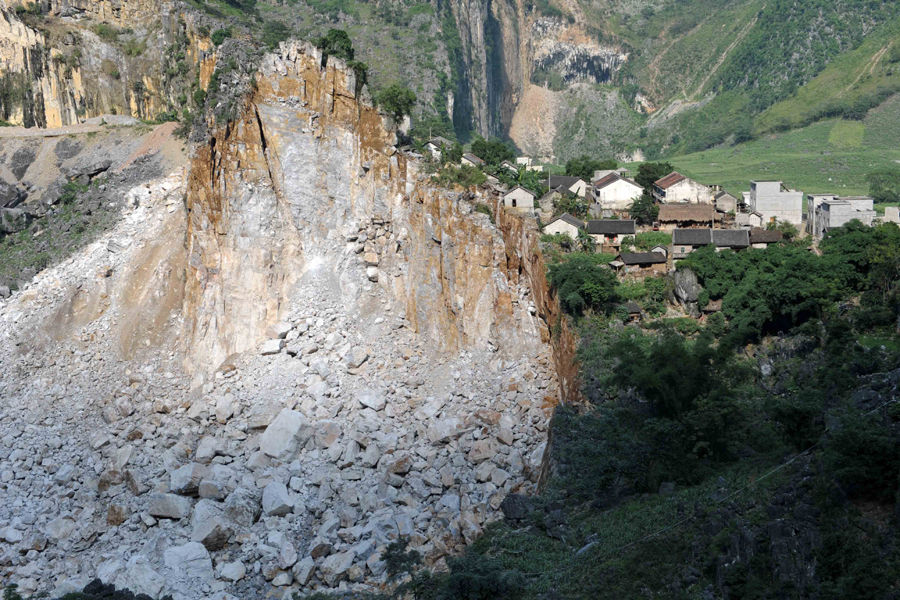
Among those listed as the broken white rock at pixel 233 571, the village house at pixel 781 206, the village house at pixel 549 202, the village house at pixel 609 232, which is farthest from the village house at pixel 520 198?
the broken white rock at pixel 233 571

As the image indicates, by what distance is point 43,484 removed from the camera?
30.8 meters

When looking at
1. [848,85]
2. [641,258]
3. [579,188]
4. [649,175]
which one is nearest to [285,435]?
[641,258]

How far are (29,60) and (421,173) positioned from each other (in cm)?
2689

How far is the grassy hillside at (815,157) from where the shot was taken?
217 ft

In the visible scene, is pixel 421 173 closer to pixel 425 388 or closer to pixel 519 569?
pixel 425 388

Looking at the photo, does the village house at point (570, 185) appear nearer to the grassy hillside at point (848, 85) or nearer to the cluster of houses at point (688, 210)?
the cluster of houses at point (688, 210)

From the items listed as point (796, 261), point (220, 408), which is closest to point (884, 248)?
point (796, 261)

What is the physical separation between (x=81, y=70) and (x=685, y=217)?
3229cm

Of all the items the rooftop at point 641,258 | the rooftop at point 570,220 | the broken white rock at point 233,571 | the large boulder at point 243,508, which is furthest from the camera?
the rooftop at point 570,220

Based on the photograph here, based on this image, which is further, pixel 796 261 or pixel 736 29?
pixel 736 29

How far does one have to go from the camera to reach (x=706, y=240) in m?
38.2

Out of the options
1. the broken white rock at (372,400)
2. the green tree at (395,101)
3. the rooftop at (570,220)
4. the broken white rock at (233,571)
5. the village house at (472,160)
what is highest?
the green tree at (395,101)

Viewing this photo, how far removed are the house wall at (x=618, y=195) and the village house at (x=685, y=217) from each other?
2.48 metres

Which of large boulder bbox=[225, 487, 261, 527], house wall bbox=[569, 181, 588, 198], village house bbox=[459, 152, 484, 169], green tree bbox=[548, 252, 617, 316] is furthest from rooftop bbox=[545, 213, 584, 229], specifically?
large boulder bbox=[225, 487, 261, 527]
